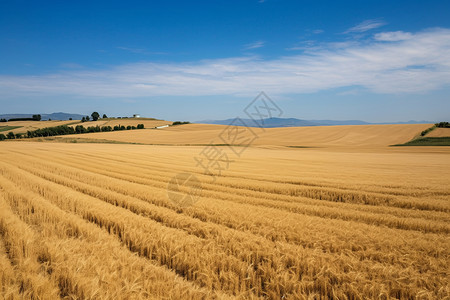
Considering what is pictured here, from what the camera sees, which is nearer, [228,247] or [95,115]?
[228,247]

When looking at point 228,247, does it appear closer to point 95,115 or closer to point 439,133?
point 439,133

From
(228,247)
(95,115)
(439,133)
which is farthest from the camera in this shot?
(95,115)

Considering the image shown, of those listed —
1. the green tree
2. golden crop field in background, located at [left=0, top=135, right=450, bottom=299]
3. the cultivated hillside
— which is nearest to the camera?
golden crop field in background, located at [left=0, top=135, right=450, bottom=299]

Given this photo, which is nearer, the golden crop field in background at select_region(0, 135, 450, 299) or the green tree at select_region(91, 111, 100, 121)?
the golden crop field in background at select_region(0, 135, 450, 299)

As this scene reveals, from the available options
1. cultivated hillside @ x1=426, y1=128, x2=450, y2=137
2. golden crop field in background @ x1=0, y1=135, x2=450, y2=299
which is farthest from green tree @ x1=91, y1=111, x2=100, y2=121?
golden crop field in background @ x1=0, y1=135, x2=450, y2=299

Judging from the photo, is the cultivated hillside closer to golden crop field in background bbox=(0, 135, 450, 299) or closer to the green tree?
golden crop field in background bbox=(0, 135, 450, 299)

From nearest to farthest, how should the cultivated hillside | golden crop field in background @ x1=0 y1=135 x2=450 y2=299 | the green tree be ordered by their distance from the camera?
1. golden crop field in background @ x1=0 y1=135 x2=450 y2=299
2. the cultivated hillside
3. the green tree

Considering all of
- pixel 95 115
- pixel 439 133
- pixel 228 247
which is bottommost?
pixel 228 247

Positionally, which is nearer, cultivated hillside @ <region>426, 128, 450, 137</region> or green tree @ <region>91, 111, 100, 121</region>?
cultivated hillside @ <region>426, 128, 450, 137</region>

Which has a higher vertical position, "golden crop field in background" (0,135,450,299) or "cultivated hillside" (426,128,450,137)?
"cultivated hillside" (426,128,450,137)

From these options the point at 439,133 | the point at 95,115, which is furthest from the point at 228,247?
the point at 95,115

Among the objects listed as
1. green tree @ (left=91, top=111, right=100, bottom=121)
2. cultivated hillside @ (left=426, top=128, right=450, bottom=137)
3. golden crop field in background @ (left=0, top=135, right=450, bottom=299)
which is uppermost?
green tree @ (left=91, top=111, right=100, bottom=121)

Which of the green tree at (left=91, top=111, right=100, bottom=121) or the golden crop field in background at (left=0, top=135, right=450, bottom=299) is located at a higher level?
the green tree at (left=91, top=111, right=100, bottom=121)

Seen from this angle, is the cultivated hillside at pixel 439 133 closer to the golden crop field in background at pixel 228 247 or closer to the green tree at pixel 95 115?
the golden crop field in background at pixel 228 247
